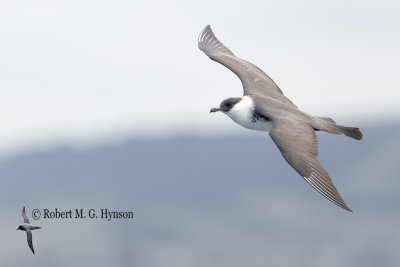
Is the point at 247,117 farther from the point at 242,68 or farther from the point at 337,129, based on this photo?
the point at 242,68

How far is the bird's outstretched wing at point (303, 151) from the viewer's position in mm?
18688

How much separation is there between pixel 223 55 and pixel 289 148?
6.99 meters

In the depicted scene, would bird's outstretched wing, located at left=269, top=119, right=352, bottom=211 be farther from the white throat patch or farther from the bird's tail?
the white throat patch

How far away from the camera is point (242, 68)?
2534cm

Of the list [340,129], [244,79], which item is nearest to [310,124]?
[340,129]

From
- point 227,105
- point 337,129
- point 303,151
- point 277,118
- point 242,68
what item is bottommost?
point 303,151

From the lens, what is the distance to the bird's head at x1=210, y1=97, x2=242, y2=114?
74.7 ft

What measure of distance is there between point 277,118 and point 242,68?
14.7 ft

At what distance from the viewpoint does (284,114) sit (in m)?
21.4

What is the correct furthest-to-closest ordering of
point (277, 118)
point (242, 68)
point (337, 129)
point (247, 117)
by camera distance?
point (242, 68), point (247, 117), point (277, 118), point (337, 129)

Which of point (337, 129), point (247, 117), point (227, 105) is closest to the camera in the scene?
point (337, 129)

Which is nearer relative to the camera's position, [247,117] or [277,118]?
[277,118]

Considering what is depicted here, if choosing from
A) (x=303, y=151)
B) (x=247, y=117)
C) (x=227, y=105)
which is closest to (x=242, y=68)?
(x=227, y=105)

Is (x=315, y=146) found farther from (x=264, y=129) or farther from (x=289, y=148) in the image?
(x=264, y=129)
